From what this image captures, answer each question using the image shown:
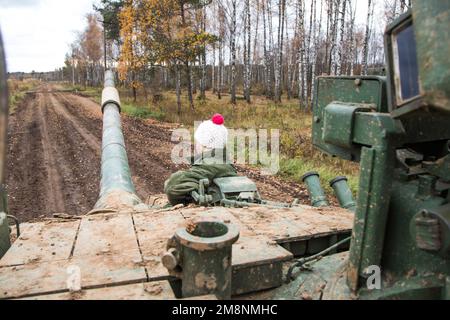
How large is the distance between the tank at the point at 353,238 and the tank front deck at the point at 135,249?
0.4 inches

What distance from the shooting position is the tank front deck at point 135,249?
2.58 metres

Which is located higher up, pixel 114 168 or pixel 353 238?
pixel 353 238

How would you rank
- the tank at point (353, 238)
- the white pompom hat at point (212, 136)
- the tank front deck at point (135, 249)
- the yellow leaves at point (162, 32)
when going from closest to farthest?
the tank at point (353, 238)
the tank front deck at point (135, 249)
the white pompom hat at point (212, 136)
the yellow leaves at point (162, 32)

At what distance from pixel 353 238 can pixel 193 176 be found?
2.79m

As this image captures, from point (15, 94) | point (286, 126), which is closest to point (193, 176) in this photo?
point (286, 126)

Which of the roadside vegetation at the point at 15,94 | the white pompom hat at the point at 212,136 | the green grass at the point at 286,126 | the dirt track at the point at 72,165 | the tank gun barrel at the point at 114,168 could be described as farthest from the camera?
the roadside vegetation at the point at 15,94

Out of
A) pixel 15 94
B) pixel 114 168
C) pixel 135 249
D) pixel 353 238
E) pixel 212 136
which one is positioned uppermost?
pixel 15 94

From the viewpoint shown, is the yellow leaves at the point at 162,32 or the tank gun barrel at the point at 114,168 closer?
the tank gun barrel at the point at 114,168

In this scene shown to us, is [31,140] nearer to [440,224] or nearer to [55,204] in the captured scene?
[55,204]

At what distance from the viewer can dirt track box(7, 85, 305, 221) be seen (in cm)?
956

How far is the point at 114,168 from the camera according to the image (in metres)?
5.82

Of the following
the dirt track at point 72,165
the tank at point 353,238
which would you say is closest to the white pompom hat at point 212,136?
the tank at point 353,238

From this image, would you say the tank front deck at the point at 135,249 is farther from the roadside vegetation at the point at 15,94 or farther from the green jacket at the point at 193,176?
the roadside vegetation at the point at 15,94

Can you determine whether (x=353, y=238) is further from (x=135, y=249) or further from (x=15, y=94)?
(x=15, y=94)
